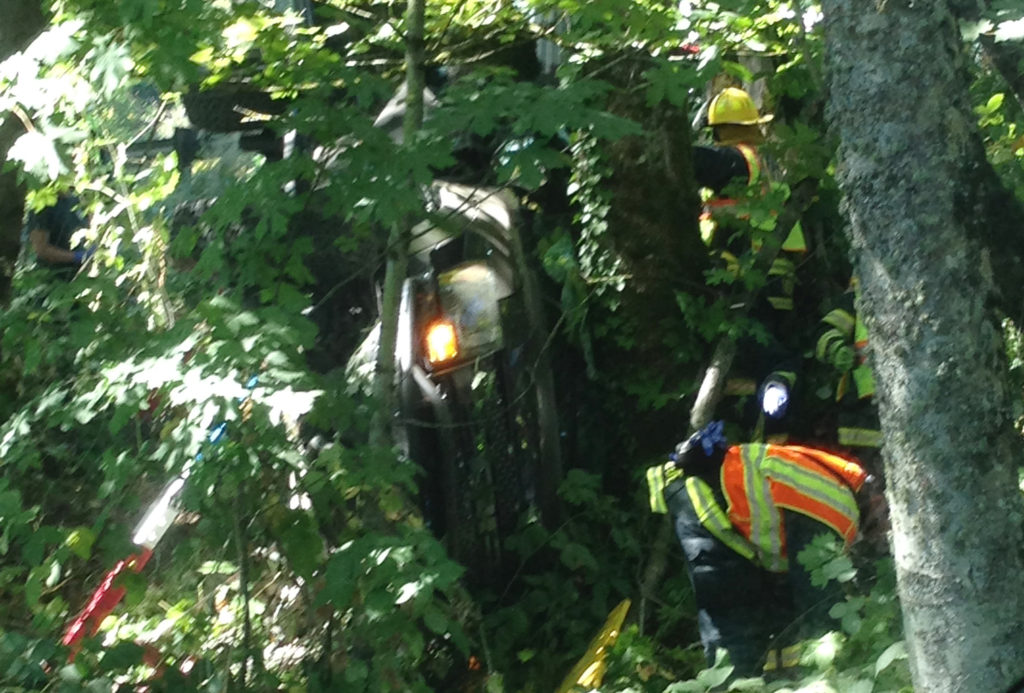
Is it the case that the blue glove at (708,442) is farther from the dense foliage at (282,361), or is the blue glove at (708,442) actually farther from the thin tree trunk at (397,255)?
the thin tree trunk at (397,255)

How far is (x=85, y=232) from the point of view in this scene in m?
4.25

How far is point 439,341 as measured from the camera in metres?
4.57

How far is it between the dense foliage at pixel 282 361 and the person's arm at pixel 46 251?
0.87 meters

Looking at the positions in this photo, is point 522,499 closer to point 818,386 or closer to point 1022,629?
point 818,386

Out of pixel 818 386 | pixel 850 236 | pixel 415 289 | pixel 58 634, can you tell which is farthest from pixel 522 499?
pixel 850 236

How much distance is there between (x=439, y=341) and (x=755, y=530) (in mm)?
1510

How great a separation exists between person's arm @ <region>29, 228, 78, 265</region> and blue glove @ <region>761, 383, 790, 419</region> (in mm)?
3567

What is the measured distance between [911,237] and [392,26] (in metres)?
2.27

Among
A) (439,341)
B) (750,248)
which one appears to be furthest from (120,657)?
(750,248)

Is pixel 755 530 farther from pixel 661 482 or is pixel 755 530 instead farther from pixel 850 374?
pixel 850 374

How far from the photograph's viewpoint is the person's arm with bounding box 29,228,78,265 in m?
5.55

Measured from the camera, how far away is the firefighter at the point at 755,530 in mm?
4027

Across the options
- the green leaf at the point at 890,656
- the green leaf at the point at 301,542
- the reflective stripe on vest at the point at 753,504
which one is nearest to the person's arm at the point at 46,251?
the green leaf at the point at 301,542

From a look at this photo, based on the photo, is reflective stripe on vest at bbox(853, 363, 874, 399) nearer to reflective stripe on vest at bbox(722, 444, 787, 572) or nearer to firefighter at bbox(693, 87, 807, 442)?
firefighter at bbox(693, 87, 807, 442)
